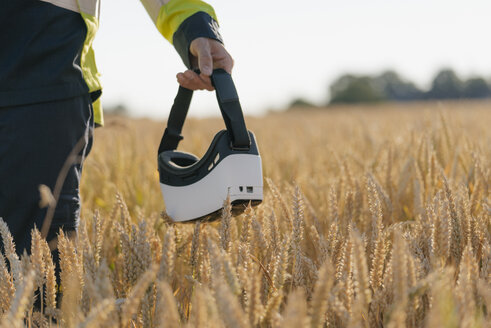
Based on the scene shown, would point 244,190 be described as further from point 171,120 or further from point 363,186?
point 363,186

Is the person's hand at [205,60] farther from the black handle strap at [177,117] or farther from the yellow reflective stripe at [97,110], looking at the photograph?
the yellow reflective stripe at [97,110]

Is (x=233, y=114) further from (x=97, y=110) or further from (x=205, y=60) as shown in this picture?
(x=97, y=110)

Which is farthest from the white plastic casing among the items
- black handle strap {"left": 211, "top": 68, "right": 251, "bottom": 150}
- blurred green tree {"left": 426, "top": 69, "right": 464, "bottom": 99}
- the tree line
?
the tree line

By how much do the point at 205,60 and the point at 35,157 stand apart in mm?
416

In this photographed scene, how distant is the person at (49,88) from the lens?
1036mm

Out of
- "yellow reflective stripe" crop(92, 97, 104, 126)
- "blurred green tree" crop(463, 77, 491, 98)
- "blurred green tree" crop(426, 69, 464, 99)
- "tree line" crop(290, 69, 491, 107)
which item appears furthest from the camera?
"blurred green tree" crop(463, 77, 491, 98)

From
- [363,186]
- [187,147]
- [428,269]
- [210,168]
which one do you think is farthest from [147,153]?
[428,269]

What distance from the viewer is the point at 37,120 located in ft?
3.42

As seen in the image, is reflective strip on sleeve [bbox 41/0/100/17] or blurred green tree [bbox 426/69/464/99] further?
blurred green tree [bbox 426/69/464/99]

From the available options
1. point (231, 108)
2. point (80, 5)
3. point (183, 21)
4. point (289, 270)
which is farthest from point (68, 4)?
point (289, 270)

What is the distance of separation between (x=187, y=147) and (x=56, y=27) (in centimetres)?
175

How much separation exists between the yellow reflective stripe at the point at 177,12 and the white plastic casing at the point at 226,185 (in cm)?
38

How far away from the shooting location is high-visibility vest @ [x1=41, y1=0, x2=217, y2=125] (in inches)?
43.5

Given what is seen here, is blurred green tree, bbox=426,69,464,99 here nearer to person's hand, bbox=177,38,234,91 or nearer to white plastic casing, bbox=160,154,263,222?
person's hand, bbox=177,38,234,91
